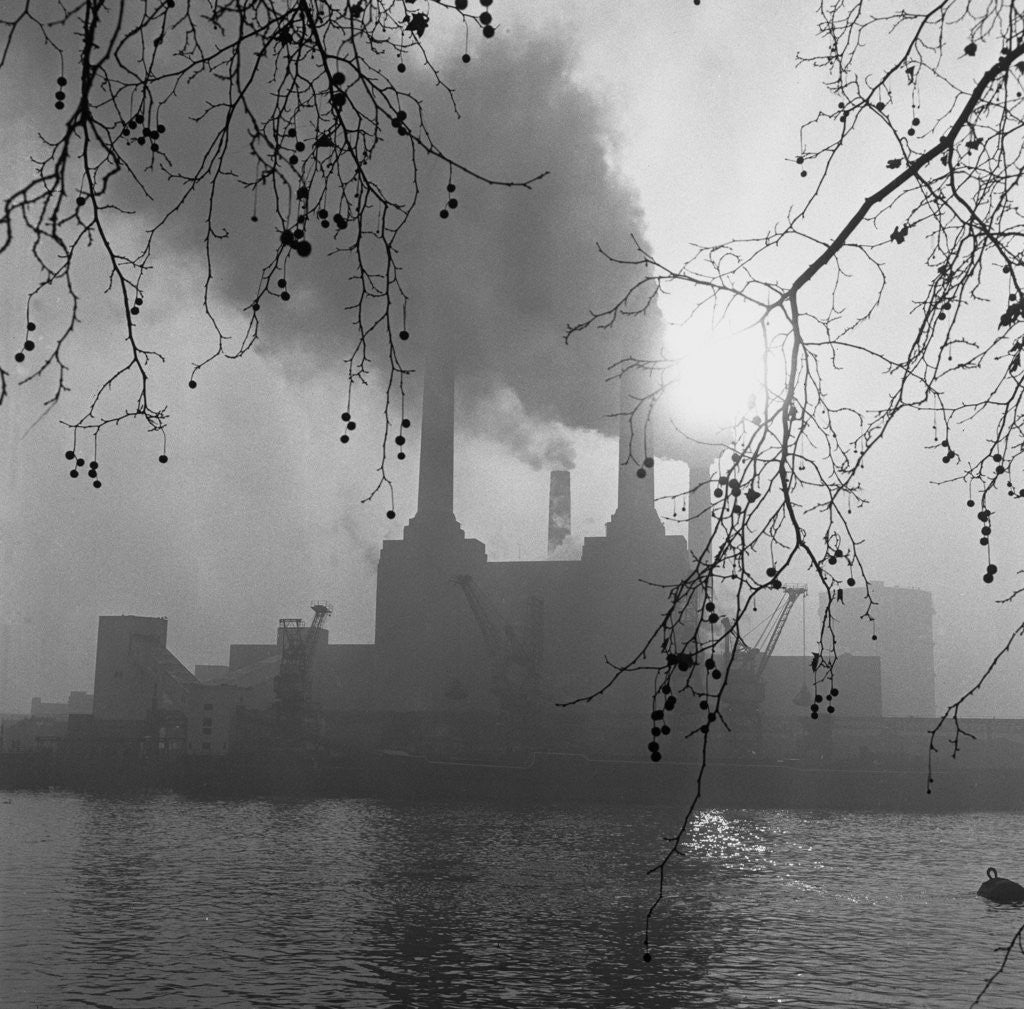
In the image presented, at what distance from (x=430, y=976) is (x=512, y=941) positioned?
3871 millimetres

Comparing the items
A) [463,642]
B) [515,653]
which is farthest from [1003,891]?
[463,642]

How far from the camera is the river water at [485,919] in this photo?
21375 millimetres

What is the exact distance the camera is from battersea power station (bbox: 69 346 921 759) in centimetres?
9488

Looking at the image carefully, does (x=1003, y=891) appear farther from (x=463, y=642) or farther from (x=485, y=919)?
(x=463, y=642)

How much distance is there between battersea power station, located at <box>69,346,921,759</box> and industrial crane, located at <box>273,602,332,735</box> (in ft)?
0.48

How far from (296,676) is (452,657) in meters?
14.6

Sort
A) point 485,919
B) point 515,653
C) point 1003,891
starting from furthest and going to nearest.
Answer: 1. point 515,653
2. point 1003,891
3. point 485,919

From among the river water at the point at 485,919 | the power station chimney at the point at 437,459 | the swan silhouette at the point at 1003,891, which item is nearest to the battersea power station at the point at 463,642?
the power station chimney at the point at 437,459

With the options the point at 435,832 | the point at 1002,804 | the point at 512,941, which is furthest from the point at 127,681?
the point at 512,941

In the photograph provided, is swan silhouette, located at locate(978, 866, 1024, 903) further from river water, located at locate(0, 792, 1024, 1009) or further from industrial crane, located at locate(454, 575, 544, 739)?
industrial crane, located at locate(454, 575, 544, 739)

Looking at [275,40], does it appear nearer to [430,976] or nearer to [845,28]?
[845,28]

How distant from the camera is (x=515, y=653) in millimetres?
95812

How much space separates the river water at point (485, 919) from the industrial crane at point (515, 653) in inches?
1575

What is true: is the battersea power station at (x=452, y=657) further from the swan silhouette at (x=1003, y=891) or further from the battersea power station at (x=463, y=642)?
the swan silhouette at (x=1003, y=891)
